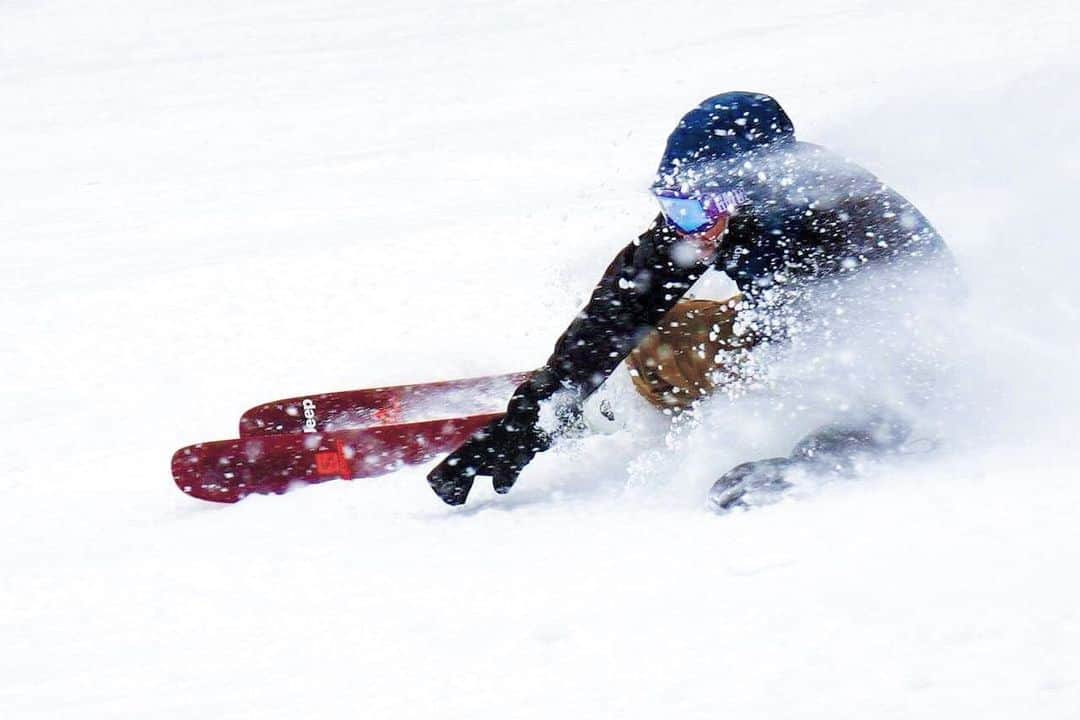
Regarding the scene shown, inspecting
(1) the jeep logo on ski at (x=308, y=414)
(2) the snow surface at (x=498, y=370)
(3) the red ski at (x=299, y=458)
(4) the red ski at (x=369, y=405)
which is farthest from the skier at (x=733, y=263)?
(1) the jeep logo on ski at (x=308, y=414)

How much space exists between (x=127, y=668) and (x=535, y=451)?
3.96 ft

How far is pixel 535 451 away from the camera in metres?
3.34

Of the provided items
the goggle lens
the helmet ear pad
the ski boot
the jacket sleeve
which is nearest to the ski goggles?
the goggle lens

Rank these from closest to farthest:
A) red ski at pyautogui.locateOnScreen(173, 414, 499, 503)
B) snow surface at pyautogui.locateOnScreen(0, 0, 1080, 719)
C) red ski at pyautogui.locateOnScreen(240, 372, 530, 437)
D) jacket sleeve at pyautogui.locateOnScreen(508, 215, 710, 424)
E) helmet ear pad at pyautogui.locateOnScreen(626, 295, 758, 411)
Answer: snow surface at pyautogui.locateOnScreen(0, 0, 1080, 719) → jacket sleeve at pyautogui.locateOnScreen(508, 215, 710, 424) → helmet ear pad at pyautogui.locateOnScreen(626, 295, 758, 411) → red ski at pyautogui.locateOnScreen(173, 414, 499, 503) → red ski at pyautogui.locateOnScreen(240, 372, 530, 437)

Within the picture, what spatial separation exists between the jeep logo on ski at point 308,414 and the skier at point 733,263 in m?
0.90

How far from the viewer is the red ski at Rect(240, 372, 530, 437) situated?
13.4ft

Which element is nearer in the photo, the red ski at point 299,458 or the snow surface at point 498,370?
the snow surface at point 498,370

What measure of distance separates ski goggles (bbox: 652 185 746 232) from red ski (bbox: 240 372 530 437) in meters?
1.13

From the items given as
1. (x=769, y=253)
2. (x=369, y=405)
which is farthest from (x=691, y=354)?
(x=369, y=405)

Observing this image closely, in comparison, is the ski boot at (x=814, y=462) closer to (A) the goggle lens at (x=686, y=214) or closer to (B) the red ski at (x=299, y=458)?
(A) the goggle lens at (x=686, y=214)

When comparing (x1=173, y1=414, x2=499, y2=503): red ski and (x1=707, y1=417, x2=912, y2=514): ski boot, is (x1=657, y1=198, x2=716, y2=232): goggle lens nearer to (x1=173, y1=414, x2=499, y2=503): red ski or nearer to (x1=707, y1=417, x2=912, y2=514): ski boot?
(x1=707, y1=417, x2=912, y2=514): ski boot

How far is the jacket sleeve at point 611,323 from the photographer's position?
127 inches

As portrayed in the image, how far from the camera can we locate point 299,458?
372cm

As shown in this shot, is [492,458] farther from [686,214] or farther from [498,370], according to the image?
[498,370]
